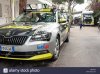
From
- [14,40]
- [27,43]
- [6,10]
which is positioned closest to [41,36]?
[27,43]

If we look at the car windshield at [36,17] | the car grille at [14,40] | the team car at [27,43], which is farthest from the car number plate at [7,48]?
the car windshield at [36,17]

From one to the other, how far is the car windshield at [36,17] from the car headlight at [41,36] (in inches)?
72.6

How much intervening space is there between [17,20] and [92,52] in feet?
9.81

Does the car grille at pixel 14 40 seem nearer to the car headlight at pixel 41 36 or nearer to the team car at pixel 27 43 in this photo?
the team car at pixel 27 43

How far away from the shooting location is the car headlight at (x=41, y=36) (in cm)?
631

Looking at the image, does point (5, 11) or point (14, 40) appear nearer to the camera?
point (14, 40)

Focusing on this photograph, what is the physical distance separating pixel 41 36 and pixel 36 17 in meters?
2.28

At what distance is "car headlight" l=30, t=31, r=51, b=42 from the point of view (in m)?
6.31

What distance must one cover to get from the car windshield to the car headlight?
1.84 m

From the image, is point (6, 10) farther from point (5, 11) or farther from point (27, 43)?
point (27, 43)

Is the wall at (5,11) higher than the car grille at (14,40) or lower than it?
higher

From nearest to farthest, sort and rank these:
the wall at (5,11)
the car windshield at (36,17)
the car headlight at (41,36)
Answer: the car headlight at (41,36), the car windshield at (36,17), the wall at (5,11)

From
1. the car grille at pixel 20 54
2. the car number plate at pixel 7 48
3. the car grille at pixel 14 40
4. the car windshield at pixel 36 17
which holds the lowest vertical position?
the car grille at pixel 20 54

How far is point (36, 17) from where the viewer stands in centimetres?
859
